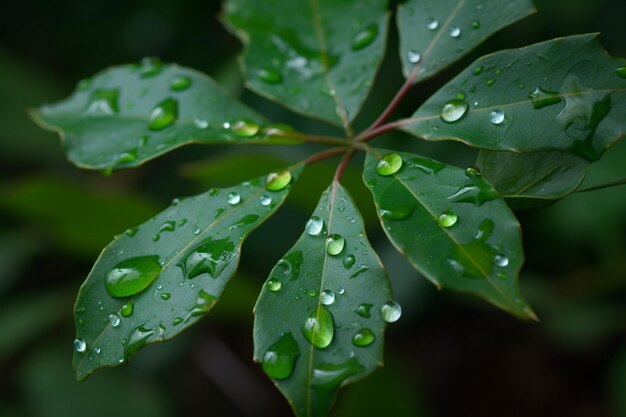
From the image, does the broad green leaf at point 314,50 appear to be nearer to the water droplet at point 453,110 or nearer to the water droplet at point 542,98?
the water droplet at point 453,110

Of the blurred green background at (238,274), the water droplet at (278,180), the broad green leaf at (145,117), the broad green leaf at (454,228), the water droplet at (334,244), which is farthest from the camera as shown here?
the blurred green background at (238,274)

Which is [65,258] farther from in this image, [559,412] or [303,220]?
[559,412]

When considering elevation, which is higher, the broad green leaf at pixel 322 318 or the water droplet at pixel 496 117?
the water droplet at pixel 496 117

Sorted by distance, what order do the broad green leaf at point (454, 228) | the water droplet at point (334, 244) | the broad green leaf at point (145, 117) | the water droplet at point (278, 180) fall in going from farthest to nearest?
the broad green leaf at point (145, 117), the water droplet at point (278, 180), the water droplet at point (334, 244), the broad green leaf at point (454, 228)

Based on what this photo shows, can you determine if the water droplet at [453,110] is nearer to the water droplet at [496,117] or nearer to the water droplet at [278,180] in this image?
the water droplet at [496,117]

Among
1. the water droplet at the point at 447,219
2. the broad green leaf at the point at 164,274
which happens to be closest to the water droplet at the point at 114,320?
the broad green leaf at the point at 164,274

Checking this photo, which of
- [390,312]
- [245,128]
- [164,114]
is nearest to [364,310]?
[390,312]

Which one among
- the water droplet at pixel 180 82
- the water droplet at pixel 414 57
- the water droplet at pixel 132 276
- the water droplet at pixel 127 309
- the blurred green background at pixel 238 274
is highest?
the water droplet at pixel 414 57

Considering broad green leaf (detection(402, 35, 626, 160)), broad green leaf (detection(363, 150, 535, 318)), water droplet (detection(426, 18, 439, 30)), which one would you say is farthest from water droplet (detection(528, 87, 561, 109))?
water droplet (detection(426, 18, 439, 30))

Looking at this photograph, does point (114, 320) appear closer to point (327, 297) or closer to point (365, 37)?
point (327, 297)

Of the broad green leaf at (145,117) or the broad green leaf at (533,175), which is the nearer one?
the broad green leaf at (533,175)
